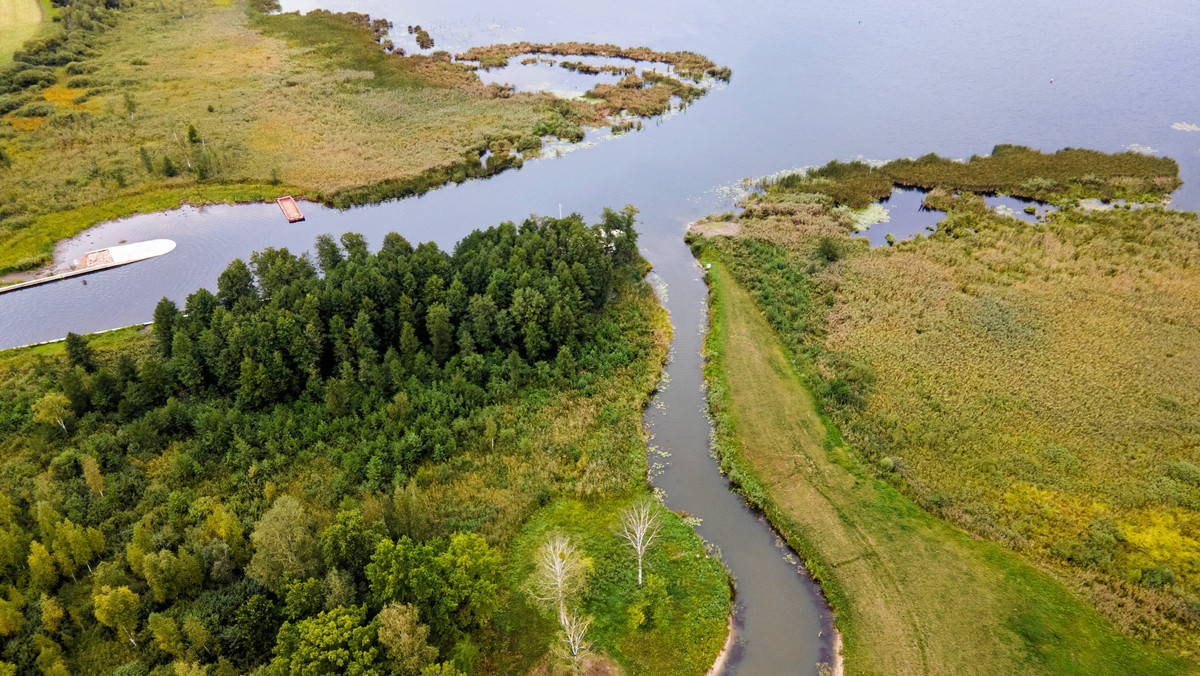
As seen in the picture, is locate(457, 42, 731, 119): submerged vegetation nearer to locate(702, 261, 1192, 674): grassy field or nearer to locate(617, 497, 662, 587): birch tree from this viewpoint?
locate(702, 261, 1192, 674): grassy field

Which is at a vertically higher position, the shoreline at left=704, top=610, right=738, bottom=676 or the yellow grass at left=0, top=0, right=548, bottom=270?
the yellow grass at left=0, top=0, right=548, bottom=270

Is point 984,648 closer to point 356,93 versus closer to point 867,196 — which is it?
point 867,196

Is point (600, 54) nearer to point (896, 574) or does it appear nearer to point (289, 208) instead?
point (289, 208)

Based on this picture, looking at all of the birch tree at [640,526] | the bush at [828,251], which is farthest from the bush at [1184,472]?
the birch tree at [640,526]

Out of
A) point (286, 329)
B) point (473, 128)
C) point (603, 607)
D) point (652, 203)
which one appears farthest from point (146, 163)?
point (603, 607)

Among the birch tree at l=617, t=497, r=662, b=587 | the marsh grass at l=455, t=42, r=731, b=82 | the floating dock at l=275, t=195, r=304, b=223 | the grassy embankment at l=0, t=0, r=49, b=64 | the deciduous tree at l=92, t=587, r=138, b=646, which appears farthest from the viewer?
the marsh grass at l=455, t=42, r=731, b=82

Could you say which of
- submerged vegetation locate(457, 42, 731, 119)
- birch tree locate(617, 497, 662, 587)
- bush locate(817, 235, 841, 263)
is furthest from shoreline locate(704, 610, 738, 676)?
submerged vegetation locate(457, 42, 731, 119)

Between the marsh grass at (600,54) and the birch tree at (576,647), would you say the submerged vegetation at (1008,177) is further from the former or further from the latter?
the birch tree at (576,647)
